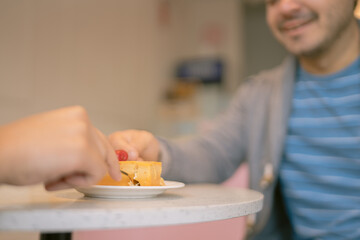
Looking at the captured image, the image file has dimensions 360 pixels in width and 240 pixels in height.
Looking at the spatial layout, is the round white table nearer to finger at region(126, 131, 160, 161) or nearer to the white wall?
finger at region(126, 131, 160, 161)

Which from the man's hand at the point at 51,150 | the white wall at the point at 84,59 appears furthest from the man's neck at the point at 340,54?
the white wall at the point at 84,59

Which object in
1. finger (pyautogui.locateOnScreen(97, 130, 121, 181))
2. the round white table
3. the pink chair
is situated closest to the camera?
the round white table

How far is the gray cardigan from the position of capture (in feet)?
3.43

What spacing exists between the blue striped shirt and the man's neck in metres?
0.03

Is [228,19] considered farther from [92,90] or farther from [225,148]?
[225,148]

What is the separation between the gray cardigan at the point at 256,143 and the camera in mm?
1047

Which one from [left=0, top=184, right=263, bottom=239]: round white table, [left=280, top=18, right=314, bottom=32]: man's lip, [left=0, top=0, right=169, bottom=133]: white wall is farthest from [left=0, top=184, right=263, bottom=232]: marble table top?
[left=0, top=0, right=169, bottom=133]: white wall

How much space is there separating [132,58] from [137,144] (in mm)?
2295

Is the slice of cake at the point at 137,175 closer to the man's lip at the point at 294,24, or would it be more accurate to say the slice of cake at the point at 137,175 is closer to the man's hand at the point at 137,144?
the man's hand at the point at 137,144

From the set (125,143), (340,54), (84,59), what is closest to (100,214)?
(125,143)

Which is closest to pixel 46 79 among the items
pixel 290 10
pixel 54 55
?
pixel 54 55

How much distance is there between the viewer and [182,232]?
1.01 meters

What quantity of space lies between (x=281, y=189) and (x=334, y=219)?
18 cm

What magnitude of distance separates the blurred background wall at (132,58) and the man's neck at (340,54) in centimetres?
48
